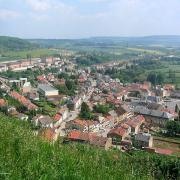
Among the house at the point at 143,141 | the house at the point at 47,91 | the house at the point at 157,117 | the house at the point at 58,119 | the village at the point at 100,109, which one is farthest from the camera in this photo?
the house at the point at 47,91

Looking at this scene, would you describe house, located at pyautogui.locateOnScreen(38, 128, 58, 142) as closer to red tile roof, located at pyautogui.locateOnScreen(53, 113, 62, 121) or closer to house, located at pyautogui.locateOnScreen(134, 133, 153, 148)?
house, located at pyautogui.locateOnScreen(134, 133, 153, 148)

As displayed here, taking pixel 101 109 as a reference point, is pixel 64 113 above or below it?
above

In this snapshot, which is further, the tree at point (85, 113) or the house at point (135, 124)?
the tree at point (85, 113)

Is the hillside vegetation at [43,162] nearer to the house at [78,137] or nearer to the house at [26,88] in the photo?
the house at [78,137]

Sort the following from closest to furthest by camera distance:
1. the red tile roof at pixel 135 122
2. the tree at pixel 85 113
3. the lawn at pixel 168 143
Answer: the lawn at pixel 168 143 < the red tile roof at pixel 135 122 < the tree at pixel 85 113

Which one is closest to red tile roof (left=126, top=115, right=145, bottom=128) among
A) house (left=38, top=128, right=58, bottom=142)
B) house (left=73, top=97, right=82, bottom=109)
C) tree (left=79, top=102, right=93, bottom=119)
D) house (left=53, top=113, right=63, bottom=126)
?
tree (left=79, top=102, right=93, bottom=119)

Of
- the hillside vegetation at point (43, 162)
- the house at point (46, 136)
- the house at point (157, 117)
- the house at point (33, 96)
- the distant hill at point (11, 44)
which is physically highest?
the hillside vegetation at point (43, 162)

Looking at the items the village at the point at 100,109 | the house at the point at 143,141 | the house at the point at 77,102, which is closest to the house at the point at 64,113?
the village at the point at 100,109

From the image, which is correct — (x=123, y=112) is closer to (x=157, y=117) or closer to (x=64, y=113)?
(x=157, y=117)

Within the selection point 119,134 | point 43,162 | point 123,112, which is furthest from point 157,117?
point 43,162

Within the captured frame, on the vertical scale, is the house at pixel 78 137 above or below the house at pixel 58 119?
above

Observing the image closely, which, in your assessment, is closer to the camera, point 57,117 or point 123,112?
point 57,117
